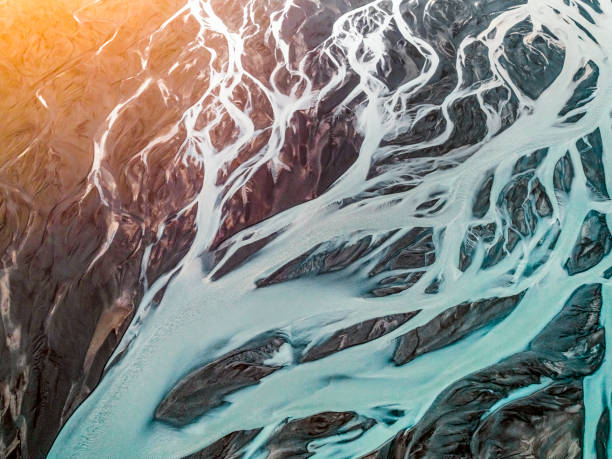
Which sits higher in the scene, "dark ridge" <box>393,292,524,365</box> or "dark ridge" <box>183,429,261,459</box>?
"dark ridge" <box>183,429,261,459</box>

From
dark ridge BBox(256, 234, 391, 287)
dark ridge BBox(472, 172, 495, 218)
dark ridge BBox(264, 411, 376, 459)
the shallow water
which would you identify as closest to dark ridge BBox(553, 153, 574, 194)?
the shallow water

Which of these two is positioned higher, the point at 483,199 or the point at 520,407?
the point at 483,199

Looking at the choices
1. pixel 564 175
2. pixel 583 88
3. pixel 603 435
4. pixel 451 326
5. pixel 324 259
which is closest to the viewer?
pixel 603 435

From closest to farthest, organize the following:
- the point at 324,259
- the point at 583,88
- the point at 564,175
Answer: the point at 324,259 < the point at 564,175 < the point at 583,88

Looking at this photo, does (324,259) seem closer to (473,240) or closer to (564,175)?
(473,240)

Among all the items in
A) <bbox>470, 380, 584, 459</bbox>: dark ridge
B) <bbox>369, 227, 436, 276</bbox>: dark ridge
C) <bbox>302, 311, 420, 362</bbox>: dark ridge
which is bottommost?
<bbox>470, 380, 584, 459</bbox>: dark ridge

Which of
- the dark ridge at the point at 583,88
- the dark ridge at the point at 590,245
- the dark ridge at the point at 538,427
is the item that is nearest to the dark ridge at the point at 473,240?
the dark ridge at the point at 590,245

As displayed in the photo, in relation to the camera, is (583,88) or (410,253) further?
(583,88)

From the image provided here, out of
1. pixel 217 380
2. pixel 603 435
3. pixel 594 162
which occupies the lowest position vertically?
pixel 603 435

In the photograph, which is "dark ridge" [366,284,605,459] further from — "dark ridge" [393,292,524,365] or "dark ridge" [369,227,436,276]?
"dark ridge" [369,227,436,276]

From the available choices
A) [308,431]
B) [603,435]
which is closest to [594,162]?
[603,435]

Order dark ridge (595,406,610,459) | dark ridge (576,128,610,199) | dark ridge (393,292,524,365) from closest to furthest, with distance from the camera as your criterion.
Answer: dark ridge (595,406,610,459) < dark ridge (393,292,524,365) < dark ridge (576,128,610,199)
